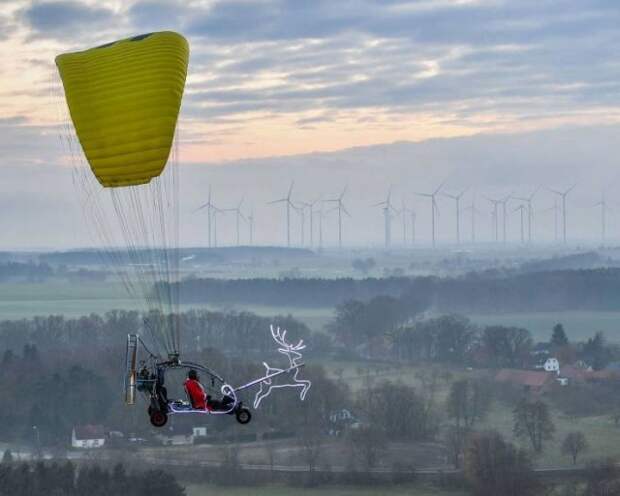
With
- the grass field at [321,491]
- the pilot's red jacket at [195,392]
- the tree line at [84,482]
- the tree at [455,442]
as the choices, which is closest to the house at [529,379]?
the tree at [455,442]

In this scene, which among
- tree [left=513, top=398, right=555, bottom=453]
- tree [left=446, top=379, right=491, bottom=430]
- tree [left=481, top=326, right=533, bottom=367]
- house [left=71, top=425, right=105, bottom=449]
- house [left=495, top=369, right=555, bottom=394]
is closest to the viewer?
tree [left=513, top=398, right=555, bottom=453]

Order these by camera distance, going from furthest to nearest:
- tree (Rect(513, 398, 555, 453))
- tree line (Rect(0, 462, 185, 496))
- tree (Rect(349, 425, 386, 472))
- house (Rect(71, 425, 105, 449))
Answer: house (Rect(71, 425, 105, 449))
tree (Rect(513, 398, 555, 453))
tree (Rect(349, 425, 386, 472))
tree line (Rect(0, 462, 185, 496))

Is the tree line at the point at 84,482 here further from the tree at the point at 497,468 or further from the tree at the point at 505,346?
the tree at the point at 505,346

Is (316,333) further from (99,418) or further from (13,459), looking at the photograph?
(13,459)

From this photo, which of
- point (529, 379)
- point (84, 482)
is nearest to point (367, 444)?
point (84, 482)

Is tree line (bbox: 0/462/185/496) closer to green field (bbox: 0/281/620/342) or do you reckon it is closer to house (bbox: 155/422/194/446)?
house (bbox: 155/422/194/446)

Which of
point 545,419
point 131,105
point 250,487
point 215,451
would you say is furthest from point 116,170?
point 545,419

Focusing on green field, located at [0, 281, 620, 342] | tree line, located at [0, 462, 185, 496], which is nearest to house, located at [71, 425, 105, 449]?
tree line, located at [0, 462, 185, 496]

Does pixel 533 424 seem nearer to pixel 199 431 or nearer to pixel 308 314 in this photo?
pixel 199 431
